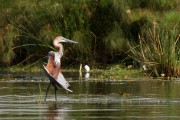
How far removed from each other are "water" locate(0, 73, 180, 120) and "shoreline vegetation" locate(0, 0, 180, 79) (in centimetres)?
924

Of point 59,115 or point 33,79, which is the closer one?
point 59,115

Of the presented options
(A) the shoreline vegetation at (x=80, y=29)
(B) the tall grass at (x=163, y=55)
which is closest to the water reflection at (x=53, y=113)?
(B) the tall grass at (x=163, y=55)

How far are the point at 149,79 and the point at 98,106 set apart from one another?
1081 cm

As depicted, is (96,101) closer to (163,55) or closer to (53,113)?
(53,113)

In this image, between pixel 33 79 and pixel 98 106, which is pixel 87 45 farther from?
pixel 98 106

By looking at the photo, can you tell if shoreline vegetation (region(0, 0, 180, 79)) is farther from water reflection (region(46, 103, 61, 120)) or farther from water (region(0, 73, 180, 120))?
water reflection (region(46, 103, 61, 120))

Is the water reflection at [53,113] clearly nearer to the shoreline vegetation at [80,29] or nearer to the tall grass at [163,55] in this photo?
the tall grass at [163,55]

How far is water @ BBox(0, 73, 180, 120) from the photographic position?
15.3m

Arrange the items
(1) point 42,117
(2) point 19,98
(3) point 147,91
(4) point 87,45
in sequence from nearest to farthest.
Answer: (1) point 42,117, (2) point 19,98, (3) point 147,91, (4) point 87,45

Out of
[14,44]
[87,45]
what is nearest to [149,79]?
[87,45]

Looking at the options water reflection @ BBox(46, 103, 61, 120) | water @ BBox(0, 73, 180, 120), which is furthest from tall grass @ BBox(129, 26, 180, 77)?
water reflection @ BBox(46, 103, 61, 120)

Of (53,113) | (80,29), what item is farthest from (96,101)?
(80,29)

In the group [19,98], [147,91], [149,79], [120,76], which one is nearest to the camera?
[19,98]

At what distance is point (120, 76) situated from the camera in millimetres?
30234
